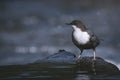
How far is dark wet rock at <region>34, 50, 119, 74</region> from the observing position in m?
12.0

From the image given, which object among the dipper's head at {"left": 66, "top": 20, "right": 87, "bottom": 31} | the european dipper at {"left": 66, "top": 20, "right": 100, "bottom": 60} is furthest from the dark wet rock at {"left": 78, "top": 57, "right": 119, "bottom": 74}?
the dipper's head at {"left": 66, "top": 20, "right": 87, "bottom": 31}

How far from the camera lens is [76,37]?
14.0m

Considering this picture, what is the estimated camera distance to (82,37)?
1406cm

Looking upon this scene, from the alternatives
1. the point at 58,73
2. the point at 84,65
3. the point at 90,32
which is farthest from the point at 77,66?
the point at 90,32

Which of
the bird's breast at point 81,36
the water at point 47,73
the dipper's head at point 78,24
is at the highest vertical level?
the dipper's head at point 78,24

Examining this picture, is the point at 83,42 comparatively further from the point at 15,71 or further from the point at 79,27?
the point at 15,71

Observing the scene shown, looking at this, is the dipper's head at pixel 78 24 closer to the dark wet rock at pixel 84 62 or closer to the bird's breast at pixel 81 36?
the bird's breast at pixel 81 36

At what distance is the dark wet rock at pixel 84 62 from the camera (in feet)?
39.5

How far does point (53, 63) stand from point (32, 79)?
2829 millimetres

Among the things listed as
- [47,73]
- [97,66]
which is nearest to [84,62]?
[97,66]

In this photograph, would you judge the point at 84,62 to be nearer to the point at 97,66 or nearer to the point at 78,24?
the point at 97,66

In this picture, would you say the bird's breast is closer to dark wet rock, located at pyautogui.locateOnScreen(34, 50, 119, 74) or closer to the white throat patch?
the white throat patch

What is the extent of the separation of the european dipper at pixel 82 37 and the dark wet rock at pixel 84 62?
477 mm

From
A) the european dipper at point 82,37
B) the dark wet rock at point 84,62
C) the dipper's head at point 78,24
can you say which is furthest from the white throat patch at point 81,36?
the dark wet rock at point 84,62
